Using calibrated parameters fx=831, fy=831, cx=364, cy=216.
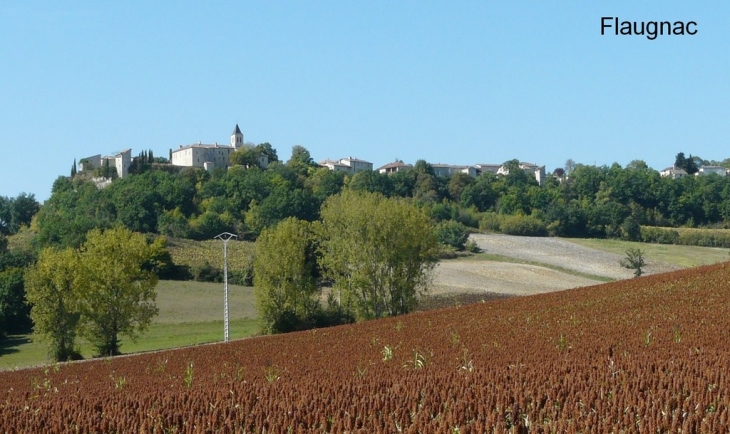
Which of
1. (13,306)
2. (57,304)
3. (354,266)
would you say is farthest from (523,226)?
(57,304)

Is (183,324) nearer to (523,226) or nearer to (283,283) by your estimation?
(283,283)

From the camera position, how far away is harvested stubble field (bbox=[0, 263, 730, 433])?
392 inches

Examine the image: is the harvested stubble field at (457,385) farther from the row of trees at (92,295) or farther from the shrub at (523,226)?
the shrub at (523,226)

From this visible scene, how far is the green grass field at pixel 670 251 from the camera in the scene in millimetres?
96125

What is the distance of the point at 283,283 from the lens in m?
58.8

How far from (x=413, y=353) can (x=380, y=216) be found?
39.4 meters

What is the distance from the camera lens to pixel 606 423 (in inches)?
355

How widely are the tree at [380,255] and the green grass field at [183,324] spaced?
8213 millimetres

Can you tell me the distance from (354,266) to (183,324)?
16.0 metres

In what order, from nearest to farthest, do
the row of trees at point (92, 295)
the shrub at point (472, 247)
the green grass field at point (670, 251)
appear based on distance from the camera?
the row of trees at point (92, 295) → the green grass field at point (670, 251) → the shrub at point (472, 247)

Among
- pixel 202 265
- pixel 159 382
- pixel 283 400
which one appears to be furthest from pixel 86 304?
pixel 283 400

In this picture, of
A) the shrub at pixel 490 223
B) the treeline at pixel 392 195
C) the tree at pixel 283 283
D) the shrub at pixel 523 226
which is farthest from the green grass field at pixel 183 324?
the shrub at pixel 490 223

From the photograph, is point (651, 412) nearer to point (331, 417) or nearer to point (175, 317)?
point (331, 417)

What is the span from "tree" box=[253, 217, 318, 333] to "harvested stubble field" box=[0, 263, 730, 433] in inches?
1251
